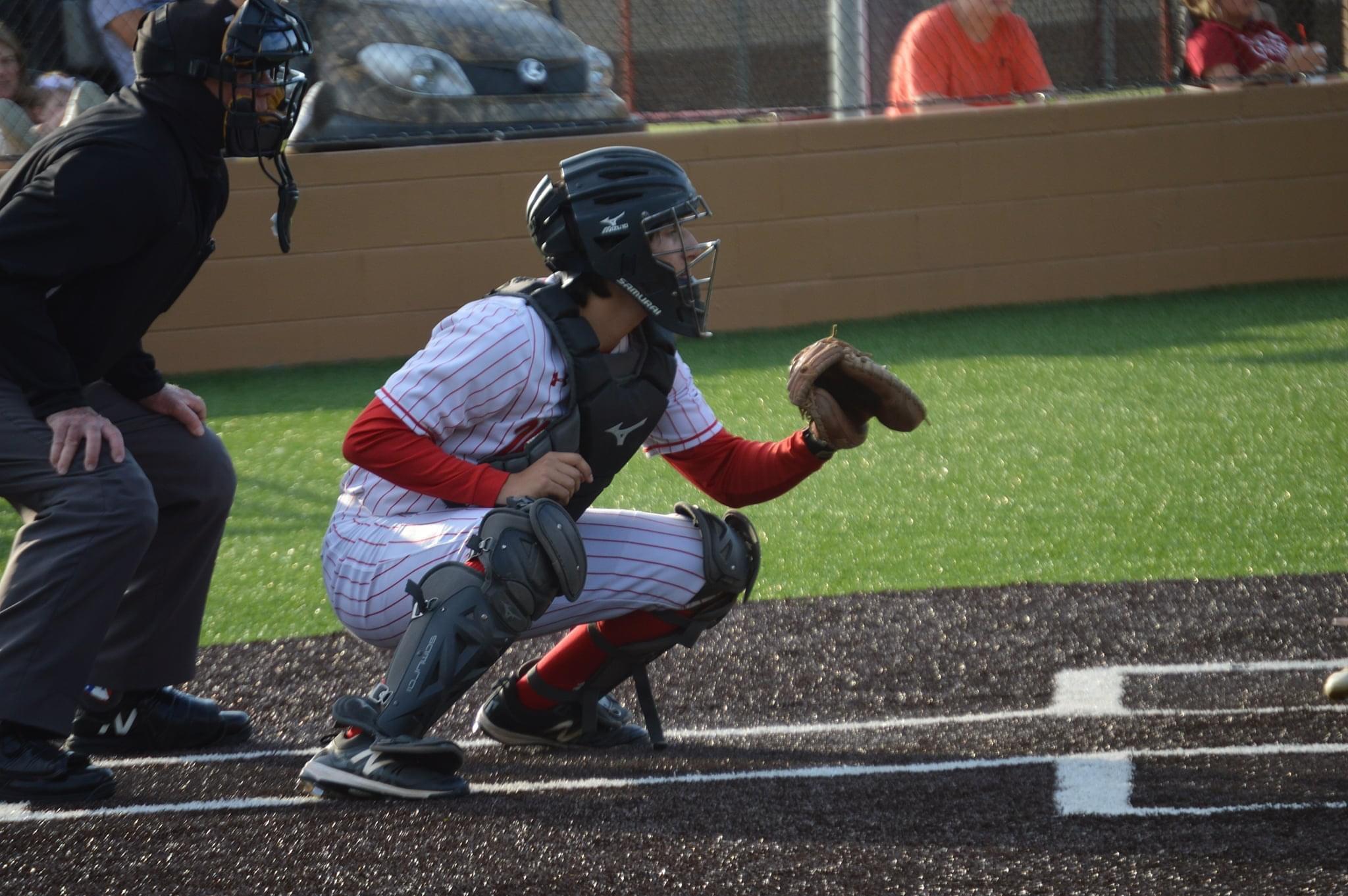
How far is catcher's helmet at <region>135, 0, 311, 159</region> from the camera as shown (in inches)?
127

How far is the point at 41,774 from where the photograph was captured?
3.06 metres

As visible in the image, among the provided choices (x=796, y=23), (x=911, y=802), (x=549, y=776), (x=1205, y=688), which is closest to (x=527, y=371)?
(x=549, y=776)

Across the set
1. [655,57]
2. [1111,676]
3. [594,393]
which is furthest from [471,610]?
[655,57]

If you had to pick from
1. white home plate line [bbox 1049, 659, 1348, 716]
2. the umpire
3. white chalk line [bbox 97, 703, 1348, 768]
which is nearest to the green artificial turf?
white home plate line [bbox 1049, 659, 1348, 716]

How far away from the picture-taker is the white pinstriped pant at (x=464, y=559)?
3.14 m

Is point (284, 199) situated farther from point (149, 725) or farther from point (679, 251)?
point (149, 725)

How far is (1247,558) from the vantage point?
478cm

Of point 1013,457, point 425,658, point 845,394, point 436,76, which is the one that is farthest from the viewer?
point 436,76

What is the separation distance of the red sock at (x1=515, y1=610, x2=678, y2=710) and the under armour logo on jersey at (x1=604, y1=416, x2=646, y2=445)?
39 cm

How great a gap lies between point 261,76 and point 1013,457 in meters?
3.69

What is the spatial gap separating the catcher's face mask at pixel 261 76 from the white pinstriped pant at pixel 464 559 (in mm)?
840

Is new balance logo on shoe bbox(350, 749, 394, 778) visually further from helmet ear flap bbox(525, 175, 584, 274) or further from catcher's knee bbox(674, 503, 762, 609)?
helmet ear flap bbox(525, 175, 584, 274)

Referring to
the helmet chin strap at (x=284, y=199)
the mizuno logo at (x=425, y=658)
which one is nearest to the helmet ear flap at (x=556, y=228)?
the helmet chin strap at (x=284, y=199)

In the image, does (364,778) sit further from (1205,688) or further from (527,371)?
(1205,688)
